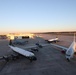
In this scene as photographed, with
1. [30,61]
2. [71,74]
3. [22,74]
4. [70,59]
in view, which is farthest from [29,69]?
[70,59]

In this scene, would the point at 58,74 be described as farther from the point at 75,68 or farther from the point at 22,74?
the point at 22,74

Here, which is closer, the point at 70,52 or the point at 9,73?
the point at 9,73

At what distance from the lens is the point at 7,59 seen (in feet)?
115

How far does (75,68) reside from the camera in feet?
90.5

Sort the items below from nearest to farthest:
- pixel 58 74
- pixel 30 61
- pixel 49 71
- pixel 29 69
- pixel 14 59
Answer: pixel 58 74 → pixel 49 71 → pixel 29 69 → pixel 30 61 → pixel 14 59

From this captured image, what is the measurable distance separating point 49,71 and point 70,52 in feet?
36.5

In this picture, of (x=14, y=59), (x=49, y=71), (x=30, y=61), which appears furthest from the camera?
(x=14, y=59)

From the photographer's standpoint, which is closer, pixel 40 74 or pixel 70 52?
pixel 40 74

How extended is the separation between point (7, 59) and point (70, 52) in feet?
58.7

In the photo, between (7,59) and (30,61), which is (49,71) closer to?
(30,61)

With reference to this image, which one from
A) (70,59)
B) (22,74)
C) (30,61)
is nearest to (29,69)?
(22,74)

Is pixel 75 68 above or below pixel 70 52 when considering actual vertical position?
below

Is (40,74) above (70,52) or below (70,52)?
below

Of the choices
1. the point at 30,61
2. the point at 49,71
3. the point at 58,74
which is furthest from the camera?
the point at 30,61
